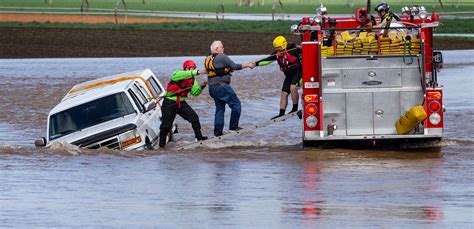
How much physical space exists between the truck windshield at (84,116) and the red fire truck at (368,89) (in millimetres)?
3542

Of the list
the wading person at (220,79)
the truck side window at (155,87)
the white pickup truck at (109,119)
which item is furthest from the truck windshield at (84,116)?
the truck side window at (155,87)

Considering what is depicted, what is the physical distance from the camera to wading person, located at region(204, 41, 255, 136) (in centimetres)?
2209

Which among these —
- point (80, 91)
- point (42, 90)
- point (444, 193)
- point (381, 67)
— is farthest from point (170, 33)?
point (444, 193)

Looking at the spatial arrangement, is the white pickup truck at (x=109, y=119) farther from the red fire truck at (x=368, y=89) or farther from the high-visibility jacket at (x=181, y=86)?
the red fire truck at (x=368, y=89)

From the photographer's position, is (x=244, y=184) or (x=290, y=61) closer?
(x=244, y=184)

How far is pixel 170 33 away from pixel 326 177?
4916cm

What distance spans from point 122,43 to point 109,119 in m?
37.5

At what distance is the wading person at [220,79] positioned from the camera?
22094 millimetres

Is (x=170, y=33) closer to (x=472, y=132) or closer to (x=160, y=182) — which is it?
(x=472, y=132)

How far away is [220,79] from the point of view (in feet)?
73.6

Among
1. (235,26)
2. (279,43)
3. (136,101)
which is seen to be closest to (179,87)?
(136,101)

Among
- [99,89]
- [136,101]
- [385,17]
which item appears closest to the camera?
[385,17]

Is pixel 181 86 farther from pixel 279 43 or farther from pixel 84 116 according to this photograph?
pixel 279 43

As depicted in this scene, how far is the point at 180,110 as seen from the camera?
2253 cm
